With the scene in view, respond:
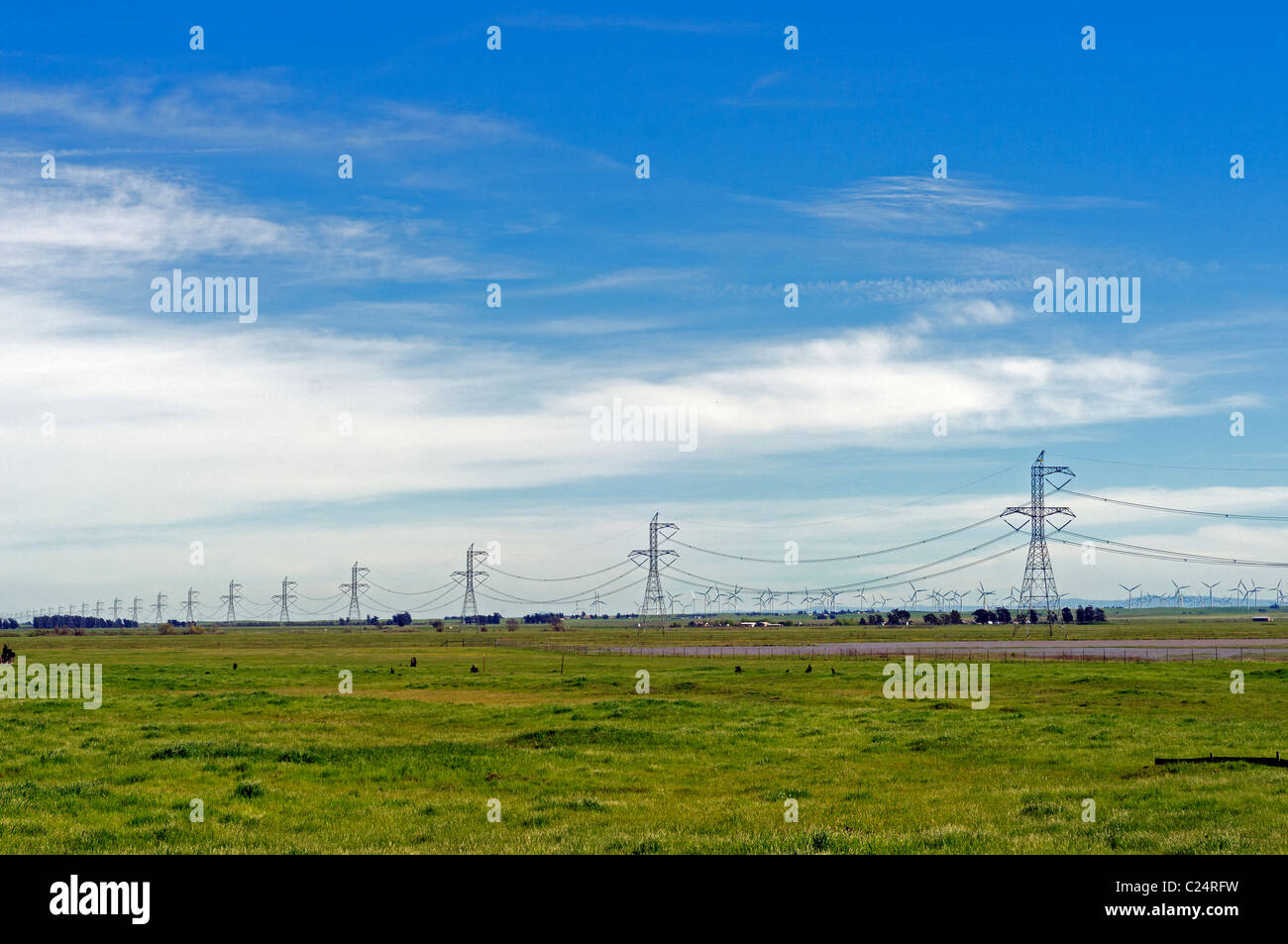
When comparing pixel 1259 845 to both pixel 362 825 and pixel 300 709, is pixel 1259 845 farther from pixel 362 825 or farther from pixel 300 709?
pixel 300 709

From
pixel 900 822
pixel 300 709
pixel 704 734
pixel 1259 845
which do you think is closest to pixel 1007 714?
pixel 704 734
